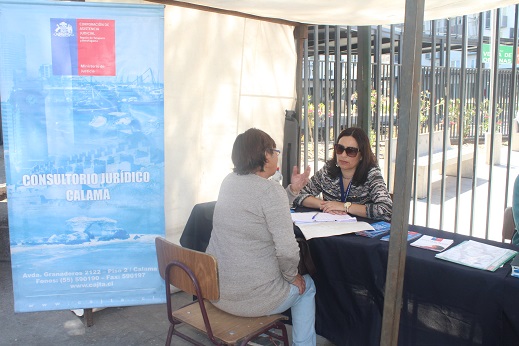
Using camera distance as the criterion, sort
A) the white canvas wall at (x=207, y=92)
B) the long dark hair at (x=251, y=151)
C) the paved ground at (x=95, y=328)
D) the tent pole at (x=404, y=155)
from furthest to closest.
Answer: the white canvas wall at (x=207, y=92), the paved ground at (x=95, y=328), the long dark hair at (x=251, y=151), the tent pole at (x=404, y=155)

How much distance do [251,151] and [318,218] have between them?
0.75 m

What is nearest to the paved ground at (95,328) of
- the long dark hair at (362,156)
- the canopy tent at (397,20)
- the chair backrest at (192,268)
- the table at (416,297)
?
the table at (416,297)

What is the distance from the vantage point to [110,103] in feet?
9.36

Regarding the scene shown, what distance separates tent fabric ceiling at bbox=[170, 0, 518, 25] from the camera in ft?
10.8

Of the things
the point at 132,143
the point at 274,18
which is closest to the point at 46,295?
the point at 132,143

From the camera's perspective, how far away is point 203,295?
7.32 feet

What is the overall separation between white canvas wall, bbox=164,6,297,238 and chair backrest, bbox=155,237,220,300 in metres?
1.17

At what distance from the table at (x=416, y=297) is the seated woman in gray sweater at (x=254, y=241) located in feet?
1.02

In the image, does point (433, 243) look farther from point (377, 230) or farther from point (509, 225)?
point (509, 225)

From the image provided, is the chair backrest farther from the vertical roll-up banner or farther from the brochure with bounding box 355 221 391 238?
the brochure with bounding box 355 221 391 238

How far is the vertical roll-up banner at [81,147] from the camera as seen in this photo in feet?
8.96

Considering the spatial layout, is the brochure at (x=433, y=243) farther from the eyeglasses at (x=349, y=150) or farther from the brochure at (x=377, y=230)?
the eyeglasses at (x=349, y=150)

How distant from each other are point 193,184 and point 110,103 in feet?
3.28

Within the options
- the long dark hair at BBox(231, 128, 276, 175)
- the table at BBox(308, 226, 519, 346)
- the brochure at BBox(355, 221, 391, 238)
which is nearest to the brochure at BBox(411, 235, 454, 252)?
the table at BBox(308, 226, 519, 346)
